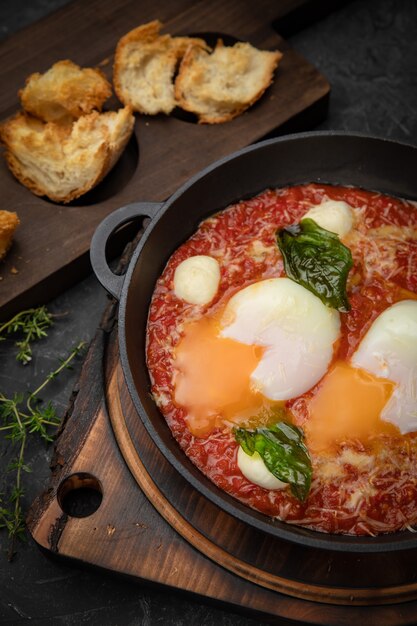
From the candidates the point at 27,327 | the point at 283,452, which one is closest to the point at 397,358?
the point at 283,452

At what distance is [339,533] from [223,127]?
9.78 ft

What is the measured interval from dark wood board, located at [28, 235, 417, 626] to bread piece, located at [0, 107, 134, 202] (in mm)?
1494

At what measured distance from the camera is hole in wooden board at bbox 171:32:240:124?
19.4 feet

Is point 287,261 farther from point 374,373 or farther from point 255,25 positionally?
point 255,25

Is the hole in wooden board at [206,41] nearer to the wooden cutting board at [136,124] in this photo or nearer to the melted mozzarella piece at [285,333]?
the wooden cutting board at [136,124]

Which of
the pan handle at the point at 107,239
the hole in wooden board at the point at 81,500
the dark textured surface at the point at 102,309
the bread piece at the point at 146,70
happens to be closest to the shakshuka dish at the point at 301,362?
the pan handle at the point at 107,239

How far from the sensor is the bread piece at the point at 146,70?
18.5 ft

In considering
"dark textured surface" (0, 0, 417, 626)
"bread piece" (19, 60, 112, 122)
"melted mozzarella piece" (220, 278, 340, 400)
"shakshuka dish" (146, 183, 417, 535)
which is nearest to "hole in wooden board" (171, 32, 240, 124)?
"bread piece" (19, 60, 112, 122)

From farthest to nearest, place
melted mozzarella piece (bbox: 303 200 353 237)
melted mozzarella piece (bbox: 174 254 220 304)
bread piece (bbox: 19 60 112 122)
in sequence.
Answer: bread piece (bbox: 19 60 112 122), melted mozzarella piece (bbox: 303 200 353 237), melted mozzarella piece (bbox: 174 254 220 304)

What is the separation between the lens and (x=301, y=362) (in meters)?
4.29

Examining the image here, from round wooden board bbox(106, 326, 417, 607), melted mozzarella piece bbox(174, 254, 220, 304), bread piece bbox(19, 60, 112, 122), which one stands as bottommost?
round wooden board bbox(106, 326, 417, 607)

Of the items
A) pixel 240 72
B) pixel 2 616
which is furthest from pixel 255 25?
pixel 2 616

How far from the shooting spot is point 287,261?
4.55 meters

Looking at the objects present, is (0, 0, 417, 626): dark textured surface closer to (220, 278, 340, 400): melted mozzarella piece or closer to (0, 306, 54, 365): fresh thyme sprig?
(0, 306, 54, 365): fresh thyme sprig
